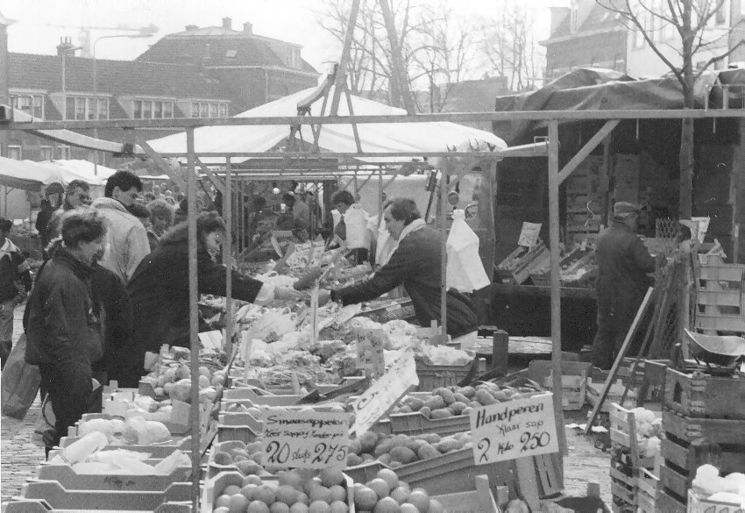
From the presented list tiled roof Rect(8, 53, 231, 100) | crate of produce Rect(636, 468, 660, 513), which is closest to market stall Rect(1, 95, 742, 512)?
crate of produce Rect(636, 468, 660, 513)

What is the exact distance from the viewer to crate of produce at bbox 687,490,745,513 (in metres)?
3.87

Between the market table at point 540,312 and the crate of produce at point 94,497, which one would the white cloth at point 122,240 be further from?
the market table at point 540,312

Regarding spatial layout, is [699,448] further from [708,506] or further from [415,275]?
[415,275]

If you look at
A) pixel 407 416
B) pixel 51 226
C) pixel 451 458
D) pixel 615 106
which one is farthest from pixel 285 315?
pixel 615 106

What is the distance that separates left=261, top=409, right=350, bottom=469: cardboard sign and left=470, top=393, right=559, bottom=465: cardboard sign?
52 cm

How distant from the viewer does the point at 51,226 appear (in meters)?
7.91

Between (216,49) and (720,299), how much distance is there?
233 feet

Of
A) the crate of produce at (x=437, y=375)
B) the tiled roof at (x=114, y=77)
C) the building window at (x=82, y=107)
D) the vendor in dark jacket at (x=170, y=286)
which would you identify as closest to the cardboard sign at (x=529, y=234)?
the vendor in dark jacket at (x=170, y=286)

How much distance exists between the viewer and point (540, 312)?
13469 mm

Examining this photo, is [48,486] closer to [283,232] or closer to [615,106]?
[615,106]

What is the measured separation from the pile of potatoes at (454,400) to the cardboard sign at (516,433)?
0.88m

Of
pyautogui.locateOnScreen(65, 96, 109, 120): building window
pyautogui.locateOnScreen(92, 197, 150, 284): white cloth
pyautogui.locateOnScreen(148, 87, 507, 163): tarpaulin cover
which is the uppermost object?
pyautogui.locateOnScreen(65, 96, 109, 120): building window

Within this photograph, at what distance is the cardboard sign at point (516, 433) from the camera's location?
13.3 ft

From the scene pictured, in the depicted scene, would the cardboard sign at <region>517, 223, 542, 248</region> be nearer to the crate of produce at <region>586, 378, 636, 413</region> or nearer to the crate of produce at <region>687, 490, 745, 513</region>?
the crate of produce at <region>586, 378, 636, 413</region>
